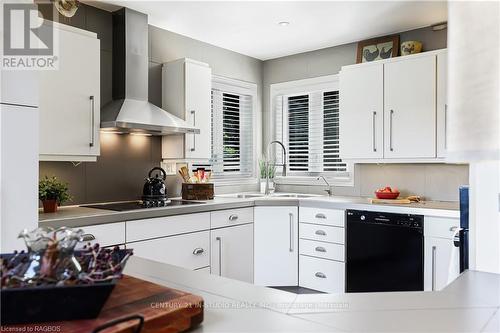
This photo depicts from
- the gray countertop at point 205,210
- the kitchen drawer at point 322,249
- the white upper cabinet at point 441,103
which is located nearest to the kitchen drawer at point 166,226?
the gray countertop at point 205,210

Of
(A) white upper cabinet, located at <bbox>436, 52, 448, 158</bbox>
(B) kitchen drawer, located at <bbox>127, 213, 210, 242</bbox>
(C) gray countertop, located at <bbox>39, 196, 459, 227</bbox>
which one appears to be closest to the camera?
(C) gray countertop, located at <bbox>39, 196, 459, 227</bbox>

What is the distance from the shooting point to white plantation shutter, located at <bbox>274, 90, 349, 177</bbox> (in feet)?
14.1

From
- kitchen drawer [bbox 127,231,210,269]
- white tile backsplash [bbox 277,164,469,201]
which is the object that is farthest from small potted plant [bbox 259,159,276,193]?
kitchen drawer [bbox 127,231,210,269]

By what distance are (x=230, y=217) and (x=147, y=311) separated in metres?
2.66

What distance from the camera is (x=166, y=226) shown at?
2.87 m

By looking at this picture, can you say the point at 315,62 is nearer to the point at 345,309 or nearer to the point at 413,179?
the point at 413,179

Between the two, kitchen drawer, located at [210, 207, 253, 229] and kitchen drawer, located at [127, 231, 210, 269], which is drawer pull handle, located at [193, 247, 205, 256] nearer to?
kitchen drawer, located at [127, 231, 210, 269]

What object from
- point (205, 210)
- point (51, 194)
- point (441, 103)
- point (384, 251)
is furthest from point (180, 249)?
point (441, 103)

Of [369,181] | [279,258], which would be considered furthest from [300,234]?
[369,181]

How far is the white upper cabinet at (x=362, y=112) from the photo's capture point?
3.53m

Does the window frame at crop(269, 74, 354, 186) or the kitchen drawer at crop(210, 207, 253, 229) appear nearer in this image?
the kitchen drawer at crop(210, 207, 253, 229)

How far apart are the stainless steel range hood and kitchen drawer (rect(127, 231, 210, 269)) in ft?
2.81

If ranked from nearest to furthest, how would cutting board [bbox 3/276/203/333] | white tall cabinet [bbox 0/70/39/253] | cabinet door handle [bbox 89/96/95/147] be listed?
cutting board [bbox 3/276/203/333] < white tall cabinet [bbox 0/70/39/253] < cabinet door handle [bbox 89/96/95/147]

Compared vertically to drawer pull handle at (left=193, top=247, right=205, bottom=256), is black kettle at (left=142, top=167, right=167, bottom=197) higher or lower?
higher
